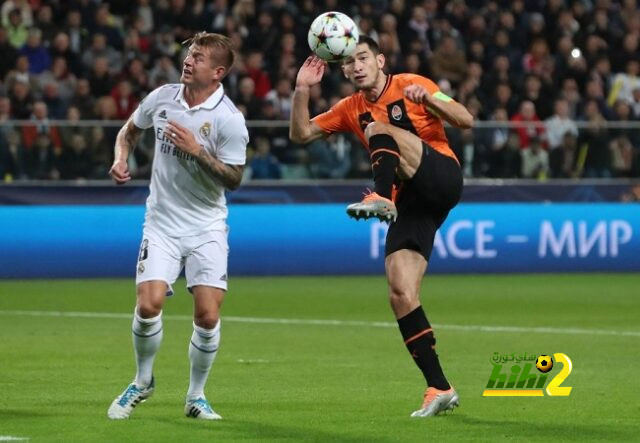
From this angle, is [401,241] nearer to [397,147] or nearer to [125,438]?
[397,147]

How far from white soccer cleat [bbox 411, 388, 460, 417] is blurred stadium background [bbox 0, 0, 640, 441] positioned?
133 mm

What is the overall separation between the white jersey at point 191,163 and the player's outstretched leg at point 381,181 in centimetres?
76

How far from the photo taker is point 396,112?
9305 mm

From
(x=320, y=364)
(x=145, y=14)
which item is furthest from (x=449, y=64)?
(x=320, y=364)

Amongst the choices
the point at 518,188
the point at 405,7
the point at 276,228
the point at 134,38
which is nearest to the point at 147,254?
the point at 276,228

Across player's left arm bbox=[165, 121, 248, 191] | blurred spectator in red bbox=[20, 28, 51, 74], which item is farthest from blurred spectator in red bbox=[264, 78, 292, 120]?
player's left arm bbox=[165, 121, 248, 191]

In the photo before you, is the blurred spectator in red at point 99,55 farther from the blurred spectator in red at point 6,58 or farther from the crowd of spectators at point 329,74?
the blurred spectator in red at point 6,58

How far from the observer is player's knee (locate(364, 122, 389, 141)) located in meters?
8.88

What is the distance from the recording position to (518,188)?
2111cm

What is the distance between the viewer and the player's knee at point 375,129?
8.88m

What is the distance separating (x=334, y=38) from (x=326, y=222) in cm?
1096

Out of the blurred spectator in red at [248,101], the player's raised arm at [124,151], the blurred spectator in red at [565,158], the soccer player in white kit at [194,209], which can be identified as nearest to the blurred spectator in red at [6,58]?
the blurred spectator in red at [248,101]

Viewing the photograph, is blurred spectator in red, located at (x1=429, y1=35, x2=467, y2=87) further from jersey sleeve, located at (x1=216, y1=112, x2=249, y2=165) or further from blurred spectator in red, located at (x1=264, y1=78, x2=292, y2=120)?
jersey sleeve, located at (x1=216, y1=112, x2=249, y2=165)

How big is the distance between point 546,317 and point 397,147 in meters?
6.80
